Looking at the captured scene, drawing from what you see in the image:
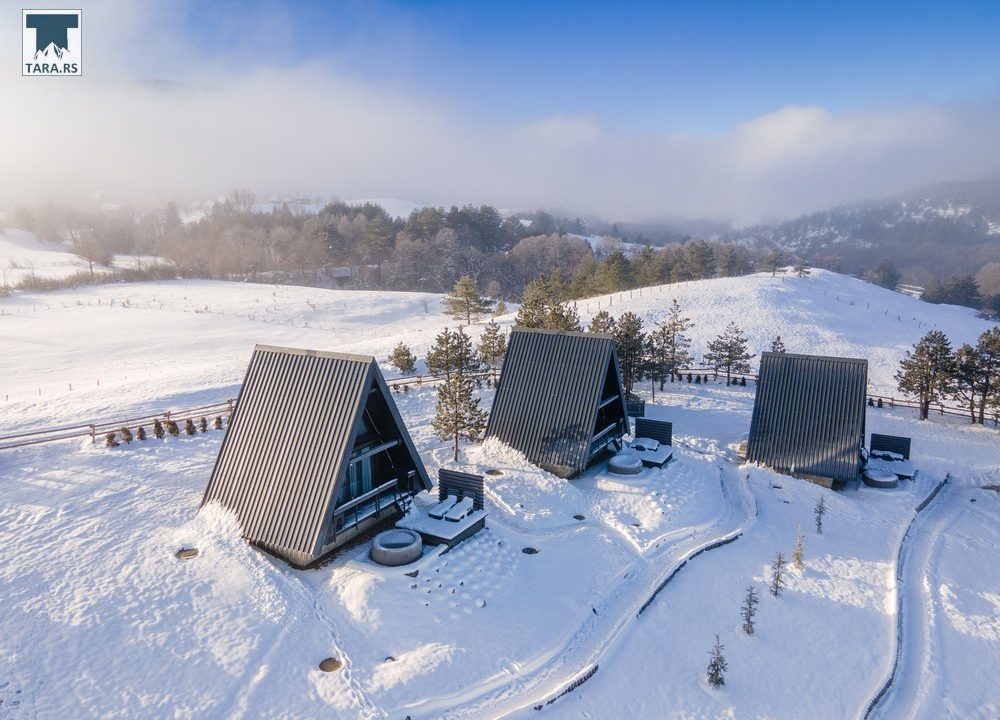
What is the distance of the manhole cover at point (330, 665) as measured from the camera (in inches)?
424

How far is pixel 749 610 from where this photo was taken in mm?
12938

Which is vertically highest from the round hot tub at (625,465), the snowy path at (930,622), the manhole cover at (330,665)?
the round hot tub at (625,465)

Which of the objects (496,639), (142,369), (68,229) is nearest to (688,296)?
(142,369)

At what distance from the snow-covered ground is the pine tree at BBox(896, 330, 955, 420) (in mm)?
6394

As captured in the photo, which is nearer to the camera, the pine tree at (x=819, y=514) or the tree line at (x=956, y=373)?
the pine tree at (x=819, y=514)

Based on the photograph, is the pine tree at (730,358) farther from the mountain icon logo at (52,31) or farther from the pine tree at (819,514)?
the mountain icon logo at (52,31)

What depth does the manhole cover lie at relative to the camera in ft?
35.3

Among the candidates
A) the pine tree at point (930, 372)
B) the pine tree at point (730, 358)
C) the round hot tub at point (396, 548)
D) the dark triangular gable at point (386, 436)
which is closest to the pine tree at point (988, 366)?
the pine tree at point (930, 372)

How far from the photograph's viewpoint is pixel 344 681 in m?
10.5

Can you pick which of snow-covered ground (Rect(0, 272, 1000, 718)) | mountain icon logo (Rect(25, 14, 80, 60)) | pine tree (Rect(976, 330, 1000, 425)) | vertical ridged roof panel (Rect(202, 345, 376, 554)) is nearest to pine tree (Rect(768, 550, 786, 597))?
snow-covered ground (Rect(0, 272, 1000, 718))

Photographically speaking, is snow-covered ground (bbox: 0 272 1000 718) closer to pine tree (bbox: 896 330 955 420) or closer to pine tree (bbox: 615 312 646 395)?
pine tree (bbox: 896 330 955 420)

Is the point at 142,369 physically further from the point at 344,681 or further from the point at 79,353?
the point at 344,681

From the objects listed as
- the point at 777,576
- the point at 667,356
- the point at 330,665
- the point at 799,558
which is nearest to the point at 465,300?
the point at 667,356

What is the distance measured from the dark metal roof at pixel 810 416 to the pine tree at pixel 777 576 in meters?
7.89
